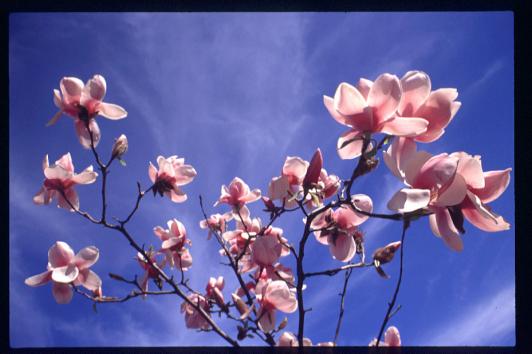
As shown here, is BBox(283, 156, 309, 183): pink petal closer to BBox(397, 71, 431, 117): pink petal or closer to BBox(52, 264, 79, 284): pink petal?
BBox(397, 71, 431, 117): pink petal

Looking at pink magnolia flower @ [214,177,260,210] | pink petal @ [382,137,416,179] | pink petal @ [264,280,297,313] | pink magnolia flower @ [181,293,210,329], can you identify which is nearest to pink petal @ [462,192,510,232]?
pink petal @ [382,137,416,179]

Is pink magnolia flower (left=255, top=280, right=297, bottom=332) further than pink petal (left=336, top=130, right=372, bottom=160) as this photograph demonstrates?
Yes

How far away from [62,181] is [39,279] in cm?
29

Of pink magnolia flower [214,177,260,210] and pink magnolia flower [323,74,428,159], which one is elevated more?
pink magnolia flower [214,177,260,210]

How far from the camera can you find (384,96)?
2.47ft

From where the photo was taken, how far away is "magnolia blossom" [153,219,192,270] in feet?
4.68

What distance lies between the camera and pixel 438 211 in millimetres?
747

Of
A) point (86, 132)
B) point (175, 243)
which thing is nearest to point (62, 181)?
point (86, 132)

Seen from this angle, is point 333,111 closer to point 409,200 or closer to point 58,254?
point 409,200

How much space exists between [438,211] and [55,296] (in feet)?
3.55

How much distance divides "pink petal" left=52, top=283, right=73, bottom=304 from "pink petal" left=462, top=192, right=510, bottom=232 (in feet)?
3.60
